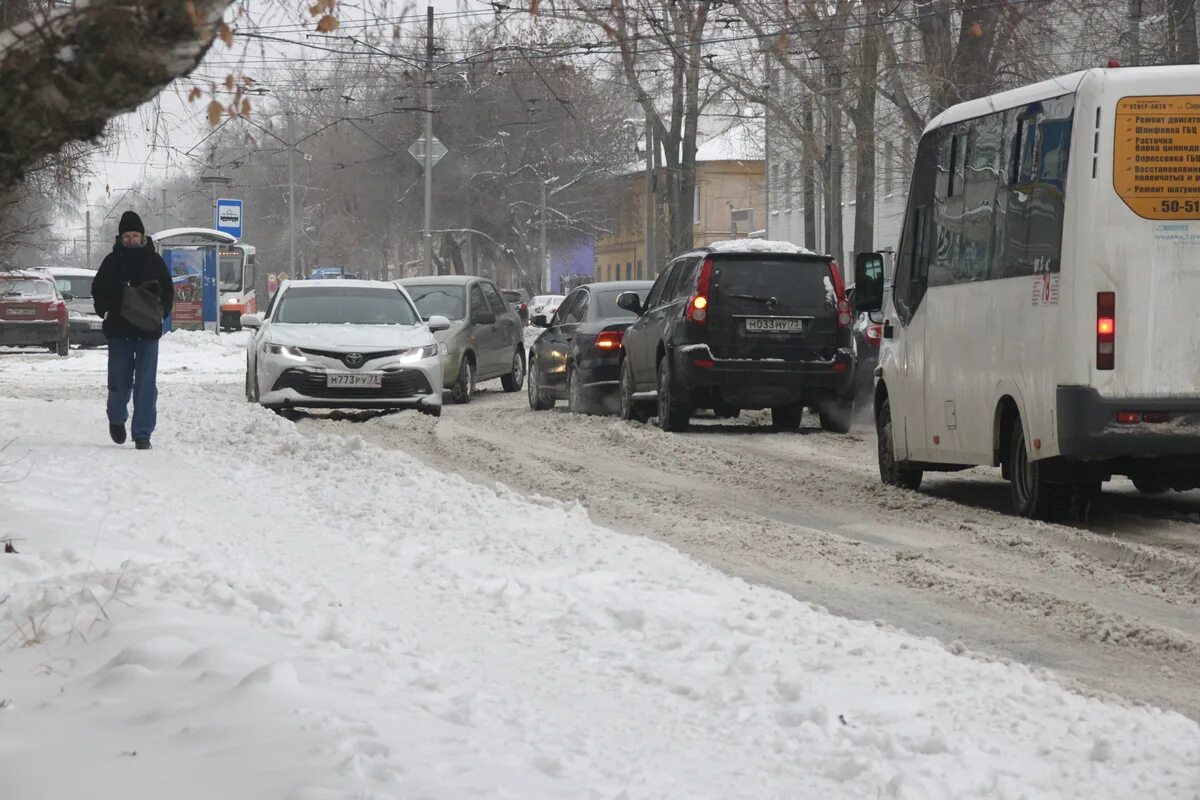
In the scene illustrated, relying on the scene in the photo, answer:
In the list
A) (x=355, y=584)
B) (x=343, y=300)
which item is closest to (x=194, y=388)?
(x=343, y=300)

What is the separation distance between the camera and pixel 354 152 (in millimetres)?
79125

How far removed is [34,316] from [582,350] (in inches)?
887

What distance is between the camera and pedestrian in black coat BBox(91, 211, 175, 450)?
14.4 metres

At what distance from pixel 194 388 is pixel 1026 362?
18.5 meters

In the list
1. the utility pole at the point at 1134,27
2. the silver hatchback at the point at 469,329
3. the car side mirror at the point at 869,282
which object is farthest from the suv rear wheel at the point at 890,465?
the utility pole at the point at 1134,27

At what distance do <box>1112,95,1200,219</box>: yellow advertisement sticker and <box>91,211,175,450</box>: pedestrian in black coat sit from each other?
7330mm

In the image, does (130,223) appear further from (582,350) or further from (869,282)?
(582,350)

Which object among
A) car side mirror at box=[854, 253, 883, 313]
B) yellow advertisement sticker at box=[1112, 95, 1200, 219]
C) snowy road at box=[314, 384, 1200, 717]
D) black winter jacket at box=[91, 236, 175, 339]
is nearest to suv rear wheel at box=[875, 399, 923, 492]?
snowy road at box=[314, 384, 1200, 717]

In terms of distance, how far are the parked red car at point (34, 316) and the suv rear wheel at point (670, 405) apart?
24915mm

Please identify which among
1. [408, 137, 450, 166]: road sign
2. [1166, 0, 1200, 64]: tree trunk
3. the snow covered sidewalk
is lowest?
the snow covered sidewalk


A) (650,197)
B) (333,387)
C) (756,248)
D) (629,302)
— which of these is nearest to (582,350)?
(629,302)

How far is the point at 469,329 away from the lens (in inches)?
1003

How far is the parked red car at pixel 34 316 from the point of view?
40844mm

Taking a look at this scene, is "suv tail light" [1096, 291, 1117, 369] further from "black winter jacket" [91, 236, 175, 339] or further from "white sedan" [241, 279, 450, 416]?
"white sedan" [241, 279, 450, 416]
